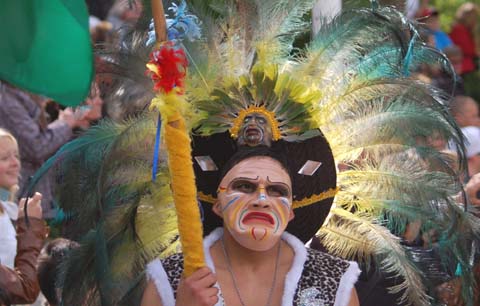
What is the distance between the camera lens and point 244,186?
478 cm

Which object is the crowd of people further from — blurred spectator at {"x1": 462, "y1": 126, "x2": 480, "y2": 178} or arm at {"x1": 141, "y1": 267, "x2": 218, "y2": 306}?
blurred spectator at {"x1": 462, "y1": 126, "x2": 480, "y2": 178}

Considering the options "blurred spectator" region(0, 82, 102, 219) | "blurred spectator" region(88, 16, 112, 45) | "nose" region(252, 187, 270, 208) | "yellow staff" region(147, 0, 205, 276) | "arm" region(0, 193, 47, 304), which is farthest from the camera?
"blurred spectator" region(88, 16, 112, 45)

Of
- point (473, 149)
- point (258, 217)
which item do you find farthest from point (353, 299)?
point (473, 149)

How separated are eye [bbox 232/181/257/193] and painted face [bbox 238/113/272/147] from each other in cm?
15

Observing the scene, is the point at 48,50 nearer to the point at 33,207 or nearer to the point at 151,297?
the point at 151,297

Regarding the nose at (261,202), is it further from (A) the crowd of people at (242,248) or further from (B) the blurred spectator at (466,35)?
(B) the blurred spectator at (466,35)

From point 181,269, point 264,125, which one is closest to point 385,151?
point 264,125

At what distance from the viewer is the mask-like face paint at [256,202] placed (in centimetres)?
471

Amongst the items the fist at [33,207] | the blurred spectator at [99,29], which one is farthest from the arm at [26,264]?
the blurred spectator at [99,29]

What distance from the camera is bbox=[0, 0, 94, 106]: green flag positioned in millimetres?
4070

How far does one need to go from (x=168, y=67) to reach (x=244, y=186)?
0.65 metres

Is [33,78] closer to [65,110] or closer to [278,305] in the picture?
[278,305]

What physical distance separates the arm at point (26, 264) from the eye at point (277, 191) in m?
1.32

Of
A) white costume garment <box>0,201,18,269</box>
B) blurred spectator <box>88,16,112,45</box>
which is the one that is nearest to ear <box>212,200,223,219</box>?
white costume garment <box>0,201,18,269</box>
